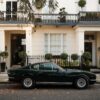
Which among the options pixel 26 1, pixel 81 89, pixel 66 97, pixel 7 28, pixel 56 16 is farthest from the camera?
pixel 56 16

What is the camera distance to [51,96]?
1752 centimetres

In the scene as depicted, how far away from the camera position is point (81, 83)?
832 inches

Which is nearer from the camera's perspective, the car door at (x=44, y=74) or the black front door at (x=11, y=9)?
the car door at (x=44, y=74)

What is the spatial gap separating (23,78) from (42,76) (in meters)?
1.02

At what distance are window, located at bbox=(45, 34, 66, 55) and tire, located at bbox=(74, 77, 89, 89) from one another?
12494 mm

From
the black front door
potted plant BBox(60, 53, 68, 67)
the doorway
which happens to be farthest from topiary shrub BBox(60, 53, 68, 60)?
the black front door

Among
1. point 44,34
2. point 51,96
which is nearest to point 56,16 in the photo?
point 44,34

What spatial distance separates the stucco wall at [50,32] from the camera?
109 ft

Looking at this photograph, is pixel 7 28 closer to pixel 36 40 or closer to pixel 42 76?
pixel 36 40

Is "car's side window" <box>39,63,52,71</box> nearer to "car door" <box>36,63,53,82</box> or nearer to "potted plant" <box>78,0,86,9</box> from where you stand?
"car door" <box>36,63,53,82</box>

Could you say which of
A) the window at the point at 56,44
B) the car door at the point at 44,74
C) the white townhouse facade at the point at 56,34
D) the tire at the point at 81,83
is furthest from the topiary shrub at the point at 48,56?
the tire at the point at 81,83

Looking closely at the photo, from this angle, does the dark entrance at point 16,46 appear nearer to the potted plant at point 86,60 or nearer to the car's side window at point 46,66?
the potted plant at point 86,60

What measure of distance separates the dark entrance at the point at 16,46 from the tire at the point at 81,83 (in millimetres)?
13493

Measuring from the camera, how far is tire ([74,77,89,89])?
2102cm
